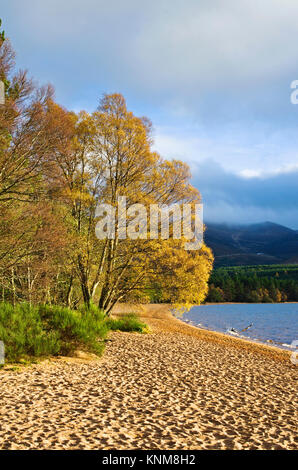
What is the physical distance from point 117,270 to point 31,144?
36.5ft

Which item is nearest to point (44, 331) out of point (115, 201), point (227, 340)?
point (115, 201)

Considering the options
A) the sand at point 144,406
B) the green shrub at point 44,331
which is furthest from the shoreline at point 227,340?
the green shrub at point 44,331

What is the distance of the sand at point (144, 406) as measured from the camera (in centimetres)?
541

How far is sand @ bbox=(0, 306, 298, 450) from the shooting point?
541 centimetres

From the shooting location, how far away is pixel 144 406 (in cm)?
728

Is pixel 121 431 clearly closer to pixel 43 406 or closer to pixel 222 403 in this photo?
pixel 43 406

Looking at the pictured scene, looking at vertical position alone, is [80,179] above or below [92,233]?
above

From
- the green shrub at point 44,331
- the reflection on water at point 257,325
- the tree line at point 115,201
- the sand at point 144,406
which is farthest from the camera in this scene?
the reflection on water at point 257,325

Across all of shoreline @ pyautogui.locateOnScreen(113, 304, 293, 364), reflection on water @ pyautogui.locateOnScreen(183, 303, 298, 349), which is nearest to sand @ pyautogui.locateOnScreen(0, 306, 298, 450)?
shoreline @ pyautogui.locateOnScreen(113, 304, 293, 364)

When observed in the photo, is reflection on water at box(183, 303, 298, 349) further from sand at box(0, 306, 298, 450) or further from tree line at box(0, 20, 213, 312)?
sand at box(0, 306, 298, 450)

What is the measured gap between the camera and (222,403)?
25.8 feet

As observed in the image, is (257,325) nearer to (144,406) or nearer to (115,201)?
(115,201)

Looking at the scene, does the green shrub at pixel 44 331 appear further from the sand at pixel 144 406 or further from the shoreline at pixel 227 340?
the shoreline at pixel 227 340
